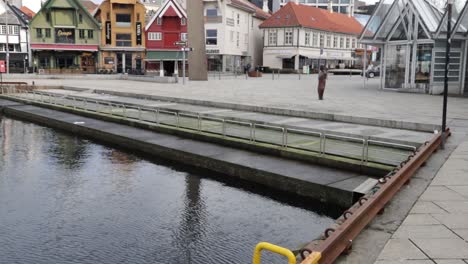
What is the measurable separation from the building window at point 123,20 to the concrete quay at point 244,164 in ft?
169

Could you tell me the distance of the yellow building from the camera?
219ft

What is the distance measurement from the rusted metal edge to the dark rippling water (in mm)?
1986

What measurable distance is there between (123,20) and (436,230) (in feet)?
220

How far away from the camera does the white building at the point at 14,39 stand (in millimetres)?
69875

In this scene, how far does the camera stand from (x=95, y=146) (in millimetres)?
16422

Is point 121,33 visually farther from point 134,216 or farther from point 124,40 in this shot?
point 134,216

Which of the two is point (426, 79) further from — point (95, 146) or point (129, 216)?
point (129, 216)

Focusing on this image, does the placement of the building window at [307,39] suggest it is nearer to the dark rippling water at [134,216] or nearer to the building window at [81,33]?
the building window at [81,33]

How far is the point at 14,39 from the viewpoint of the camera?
7119 cm

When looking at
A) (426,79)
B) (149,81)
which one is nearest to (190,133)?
(426,79)

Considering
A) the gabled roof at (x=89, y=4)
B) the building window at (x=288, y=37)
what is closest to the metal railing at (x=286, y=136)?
the building window at (x=288, y=37)

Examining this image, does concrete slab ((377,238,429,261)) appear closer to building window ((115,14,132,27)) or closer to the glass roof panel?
the glass roof panel

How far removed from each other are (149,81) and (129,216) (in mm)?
37179

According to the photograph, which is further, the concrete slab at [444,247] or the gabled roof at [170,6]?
the gabled roof at [170,6]
